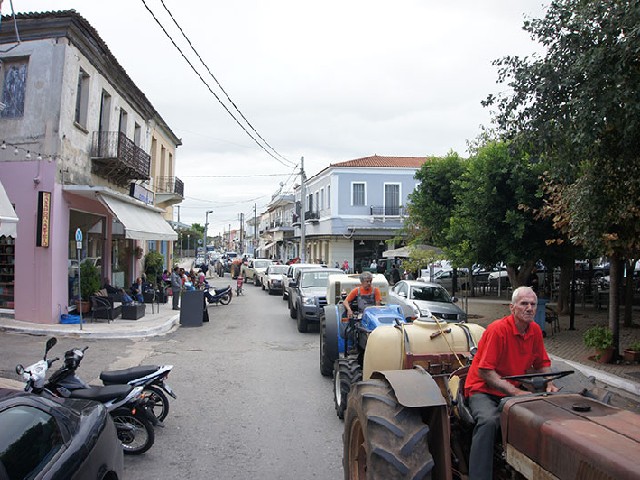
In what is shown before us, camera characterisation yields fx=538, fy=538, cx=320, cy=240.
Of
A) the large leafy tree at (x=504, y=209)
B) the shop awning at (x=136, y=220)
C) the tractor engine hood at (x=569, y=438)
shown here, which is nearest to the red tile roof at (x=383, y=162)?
the shop awning at (x=136, y=220)

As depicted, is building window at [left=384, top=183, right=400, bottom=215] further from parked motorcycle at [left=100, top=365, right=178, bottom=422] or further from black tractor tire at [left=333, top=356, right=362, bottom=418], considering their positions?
parked motorcycle at [left=100, top=365, right=178, bottom=422]

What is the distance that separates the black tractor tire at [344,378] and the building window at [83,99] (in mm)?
11785

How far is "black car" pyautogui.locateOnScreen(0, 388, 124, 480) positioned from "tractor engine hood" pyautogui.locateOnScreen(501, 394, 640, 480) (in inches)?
103

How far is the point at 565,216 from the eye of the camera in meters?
10.6

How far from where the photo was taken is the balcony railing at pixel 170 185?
26263 mm

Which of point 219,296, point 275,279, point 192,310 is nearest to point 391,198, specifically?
point 275,279

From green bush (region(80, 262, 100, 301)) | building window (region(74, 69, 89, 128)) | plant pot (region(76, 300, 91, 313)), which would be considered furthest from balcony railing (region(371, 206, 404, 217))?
plant pot (region(76, 300, 91, 313))

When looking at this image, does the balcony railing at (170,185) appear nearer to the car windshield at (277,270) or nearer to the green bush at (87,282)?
the car windshield at (277,270)

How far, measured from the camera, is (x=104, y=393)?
5.68 m

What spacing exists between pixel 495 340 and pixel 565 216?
7844mm

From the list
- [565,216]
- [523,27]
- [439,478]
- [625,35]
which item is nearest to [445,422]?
[439,478]

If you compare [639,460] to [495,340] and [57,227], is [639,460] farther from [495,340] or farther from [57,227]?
[57,227]

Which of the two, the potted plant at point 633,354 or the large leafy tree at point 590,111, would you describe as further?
the potted plant at point 633,354

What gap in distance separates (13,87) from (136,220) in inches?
192
